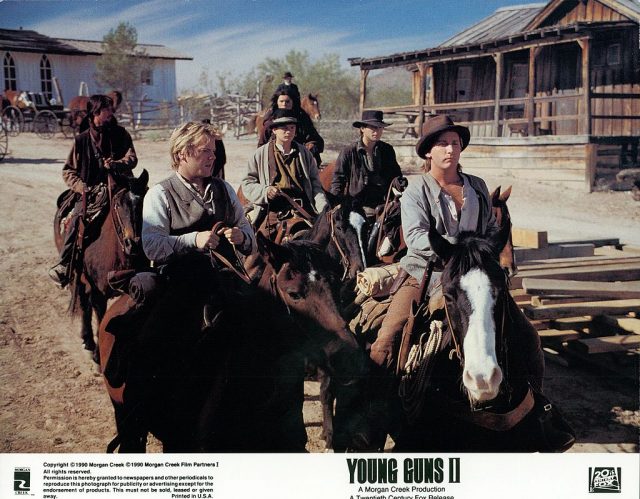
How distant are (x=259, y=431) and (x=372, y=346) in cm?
97

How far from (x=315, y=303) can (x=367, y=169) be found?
3.40m

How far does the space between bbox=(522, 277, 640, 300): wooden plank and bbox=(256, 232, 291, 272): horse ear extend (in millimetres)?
3202

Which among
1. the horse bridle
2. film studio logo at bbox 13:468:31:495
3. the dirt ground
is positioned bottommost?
film studio logo at bbox 13:468:31:495

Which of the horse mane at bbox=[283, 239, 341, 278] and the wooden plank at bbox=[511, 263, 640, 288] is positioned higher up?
the horse mane at bbox=[283, 239, 341, 278]

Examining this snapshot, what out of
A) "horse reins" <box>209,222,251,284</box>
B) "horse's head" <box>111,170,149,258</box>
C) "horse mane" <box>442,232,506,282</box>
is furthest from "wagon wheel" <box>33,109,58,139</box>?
"horse mane" <box>442,232,506,282</box>

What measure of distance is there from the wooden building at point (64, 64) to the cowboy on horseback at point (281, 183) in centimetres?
128

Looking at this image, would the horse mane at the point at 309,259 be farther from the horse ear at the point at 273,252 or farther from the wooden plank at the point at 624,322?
the wooden plank at the point at 624,322

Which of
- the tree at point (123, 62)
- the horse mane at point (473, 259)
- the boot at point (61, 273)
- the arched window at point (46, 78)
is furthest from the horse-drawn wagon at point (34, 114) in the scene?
the horse mane at point (473, 259)

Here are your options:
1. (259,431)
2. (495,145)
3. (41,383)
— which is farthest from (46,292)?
(495,145)

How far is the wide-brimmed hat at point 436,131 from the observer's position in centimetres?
396

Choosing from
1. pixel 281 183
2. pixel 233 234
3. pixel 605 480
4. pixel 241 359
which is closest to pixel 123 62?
pixel 281 183

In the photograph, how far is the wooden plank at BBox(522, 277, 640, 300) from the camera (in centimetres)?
626

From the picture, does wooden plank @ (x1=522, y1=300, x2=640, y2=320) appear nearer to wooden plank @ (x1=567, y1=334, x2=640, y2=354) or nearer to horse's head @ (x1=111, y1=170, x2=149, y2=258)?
wooden plank @ (x1=567, y1=334, x2=640, y2=354)

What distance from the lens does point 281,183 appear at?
6703 mm
